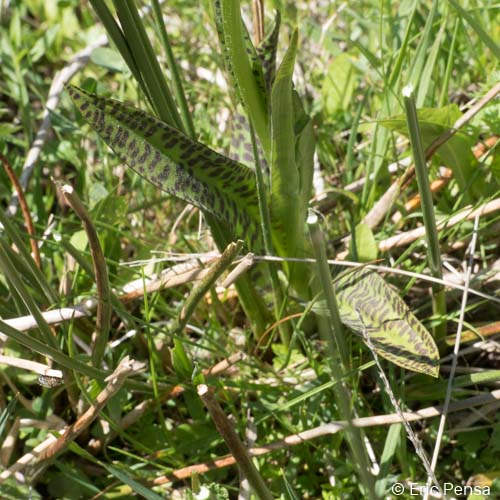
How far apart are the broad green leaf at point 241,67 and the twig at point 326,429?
0.39 m

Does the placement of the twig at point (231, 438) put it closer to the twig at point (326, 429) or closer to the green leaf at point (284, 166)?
the twig at point (326, 429)

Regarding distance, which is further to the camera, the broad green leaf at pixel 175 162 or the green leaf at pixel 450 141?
the green leaf at pixel 450 141

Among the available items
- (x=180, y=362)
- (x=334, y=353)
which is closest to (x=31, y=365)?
(x=180, y=362)

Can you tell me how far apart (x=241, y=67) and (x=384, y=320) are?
15.3 inches

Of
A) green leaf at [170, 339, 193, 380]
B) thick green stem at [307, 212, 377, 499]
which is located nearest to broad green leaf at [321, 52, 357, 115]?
green leaf at [170, 339, 193, 380]

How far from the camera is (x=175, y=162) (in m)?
1.00

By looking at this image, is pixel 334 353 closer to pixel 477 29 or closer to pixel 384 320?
pixel 384 320

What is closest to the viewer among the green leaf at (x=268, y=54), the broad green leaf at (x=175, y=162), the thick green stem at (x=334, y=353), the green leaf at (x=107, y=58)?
the thick green stem at (x=334, y=353)

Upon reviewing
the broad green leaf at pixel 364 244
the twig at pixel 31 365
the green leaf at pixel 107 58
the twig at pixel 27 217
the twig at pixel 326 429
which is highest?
the green leaf at pixel 107 58

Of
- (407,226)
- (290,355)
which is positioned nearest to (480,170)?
(407,226)

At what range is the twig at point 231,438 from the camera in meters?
0.73

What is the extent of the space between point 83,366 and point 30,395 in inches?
13.1

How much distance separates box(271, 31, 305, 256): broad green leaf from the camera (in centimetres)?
89

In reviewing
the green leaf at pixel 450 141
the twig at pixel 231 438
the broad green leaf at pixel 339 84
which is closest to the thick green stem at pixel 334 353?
the twig at pixel 231 438
